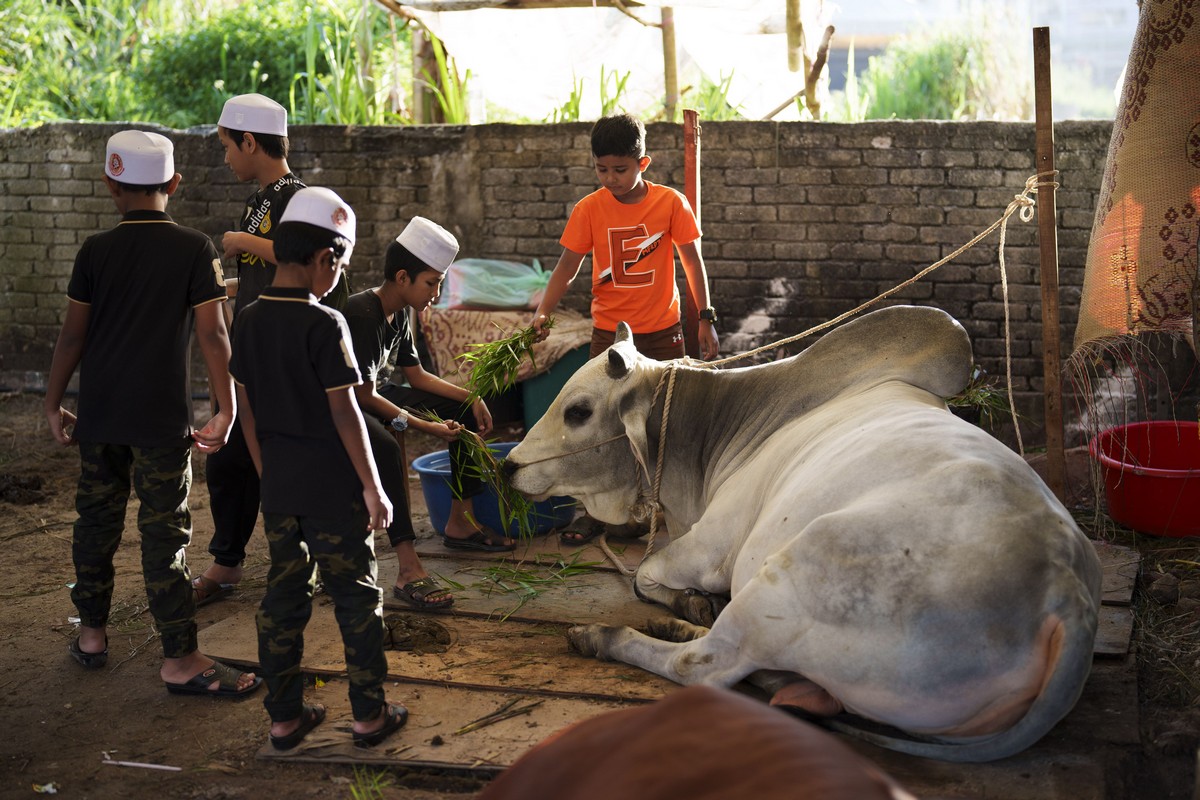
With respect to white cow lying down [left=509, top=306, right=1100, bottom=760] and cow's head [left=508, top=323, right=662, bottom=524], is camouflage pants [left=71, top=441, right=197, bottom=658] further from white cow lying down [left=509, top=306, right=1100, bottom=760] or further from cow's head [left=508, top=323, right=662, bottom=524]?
white cow lying down [left=509, top=306, right=1100, bottom=760]

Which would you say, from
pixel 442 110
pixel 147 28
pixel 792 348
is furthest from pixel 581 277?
pixel 147 28

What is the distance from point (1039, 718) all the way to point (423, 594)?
2100mm

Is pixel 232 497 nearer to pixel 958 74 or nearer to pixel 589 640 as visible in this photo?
pixel 589 640

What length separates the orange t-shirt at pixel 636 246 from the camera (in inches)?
195

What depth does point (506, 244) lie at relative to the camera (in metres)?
7.11

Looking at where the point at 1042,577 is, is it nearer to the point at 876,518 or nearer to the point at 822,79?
the point at 876,518

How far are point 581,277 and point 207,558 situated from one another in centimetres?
293

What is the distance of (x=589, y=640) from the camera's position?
3.49 metres

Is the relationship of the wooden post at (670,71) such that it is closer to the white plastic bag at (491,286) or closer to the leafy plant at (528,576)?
the white plastic bag at (491,286)

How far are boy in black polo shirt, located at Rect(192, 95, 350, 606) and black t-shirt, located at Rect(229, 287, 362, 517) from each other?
81 centimetres

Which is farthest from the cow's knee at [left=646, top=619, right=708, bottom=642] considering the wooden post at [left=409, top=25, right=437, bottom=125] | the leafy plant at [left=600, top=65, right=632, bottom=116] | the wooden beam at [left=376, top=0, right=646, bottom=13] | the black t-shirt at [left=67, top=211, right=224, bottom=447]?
the wooden post at [left=409, top=25, right=437, bottom=125]

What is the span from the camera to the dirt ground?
9.38 feet

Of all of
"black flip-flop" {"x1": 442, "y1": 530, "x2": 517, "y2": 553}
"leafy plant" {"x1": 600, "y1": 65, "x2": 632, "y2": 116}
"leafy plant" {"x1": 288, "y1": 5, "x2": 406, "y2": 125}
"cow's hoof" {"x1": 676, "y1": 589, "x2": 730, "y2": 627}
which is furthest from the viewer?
"leafy plant" {"x1": 288, "y1": 5, "x2": 406, "y2": 125}

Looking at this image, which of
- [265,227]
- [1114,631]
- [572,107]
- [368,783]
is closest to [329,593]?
[368,783]
